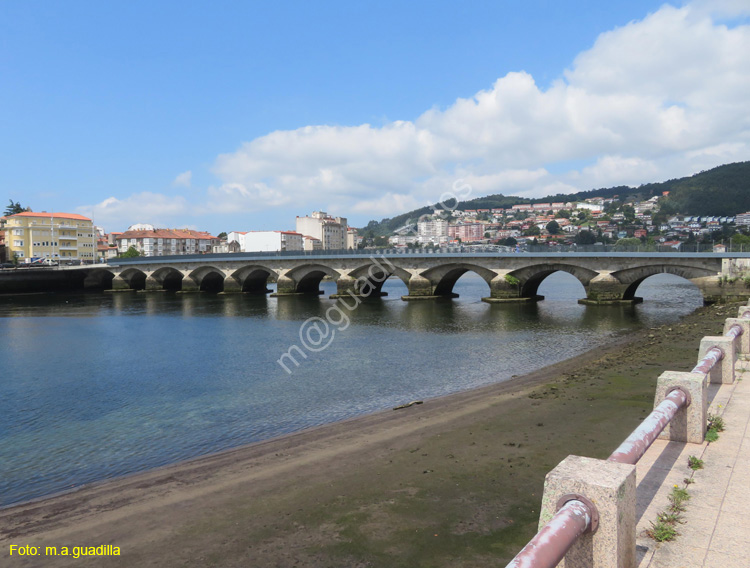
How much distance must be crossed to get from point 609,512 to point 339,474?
6.30 meters

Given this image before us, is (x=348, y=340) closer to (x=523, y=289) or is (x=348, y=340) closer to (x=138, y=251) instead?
(x=523, y=289)

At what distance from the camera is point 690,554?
4.27m

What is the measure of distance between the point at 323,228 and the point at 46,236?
233ft

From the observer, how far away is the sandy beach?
6480 mm

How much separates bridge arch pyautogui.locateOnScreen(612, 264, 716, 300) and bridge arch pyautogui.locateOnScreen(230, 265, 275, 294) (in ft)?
133

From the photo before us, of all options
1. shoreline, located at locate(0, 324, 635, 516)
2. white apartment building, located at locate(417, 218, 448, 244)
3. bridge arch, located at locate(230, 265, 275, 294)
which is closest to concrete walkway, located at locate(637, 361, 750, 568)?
shoreline, located at locate(0, 324, 635, 516)

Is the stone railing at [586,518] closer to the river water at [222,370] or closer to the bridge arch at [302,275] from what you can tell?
the river water at [222,370]

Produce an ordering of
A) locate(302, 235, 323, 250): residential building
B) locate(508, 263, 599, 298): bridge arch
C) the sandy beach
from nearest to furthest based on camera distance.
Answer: the sandy beach < locate(508, 263, 599, 298): bridge arch < locate(302, 235, 323, 250): residential building

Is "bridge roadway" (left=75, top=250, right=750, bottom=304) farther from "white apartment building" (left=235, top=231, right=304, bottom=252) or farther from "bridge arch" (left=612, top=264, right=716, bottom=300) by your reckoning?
"white apartment building" (left=235, top=231, right=304, bottom=252)

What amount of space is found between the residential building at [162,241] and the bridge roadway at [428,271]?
4430 cm

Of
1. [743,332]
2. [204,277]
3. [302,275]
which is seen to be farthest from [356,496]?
[204,277]

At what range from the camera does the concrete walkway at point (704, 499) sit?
426 centimetres

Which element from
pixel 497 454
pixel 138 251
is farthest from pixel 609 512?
pixel 138 251

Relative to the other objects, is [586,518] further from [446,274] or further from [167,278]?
[167,278]
